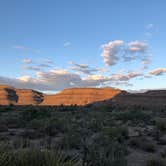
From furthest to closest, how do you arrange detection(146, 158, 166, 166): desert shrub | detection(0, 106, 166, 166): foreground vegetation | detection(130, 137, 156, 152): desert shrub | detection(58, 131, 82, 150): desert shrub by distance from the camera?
detection(130, 137, 156, 152): desert shrub, detection(58, 131, 82, 150): desert shrub, detection(146, 158, 166, 166): desert shrub, detection(0, 106, 166, 166): foreground vegetation

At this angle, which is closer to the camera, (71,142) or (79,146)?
(79,146)

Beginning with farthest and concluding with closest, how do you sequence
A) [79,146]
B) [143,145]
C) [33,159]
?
[143,145]
[79,146]
[33,159]

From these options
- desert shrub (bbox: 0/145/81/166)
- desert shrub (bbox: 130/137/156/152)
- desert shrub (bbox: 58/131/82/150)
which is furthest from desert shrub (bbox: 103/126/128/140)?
desert shrub (bbox: 0/145/81/166)

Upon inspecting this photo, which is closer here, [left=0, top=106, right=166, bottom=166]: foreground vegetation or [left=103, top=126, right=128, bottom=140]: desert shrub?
[left=0, top=106, right=166, bottom=166]: foreground vegetation

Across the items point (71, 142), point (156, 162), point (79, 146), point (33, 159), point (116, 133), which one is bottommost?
point (156, 162)

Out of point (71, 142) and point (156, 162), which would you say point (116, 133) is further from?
point (156, 162)

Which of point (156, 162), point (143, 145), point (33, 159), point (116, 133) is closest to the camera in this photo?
point (33, 159)

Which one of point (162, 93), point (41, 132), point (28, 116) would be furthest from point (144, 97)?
point (41, 132)

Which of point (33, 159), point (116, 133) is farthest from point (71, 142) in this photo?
point (33, 159)

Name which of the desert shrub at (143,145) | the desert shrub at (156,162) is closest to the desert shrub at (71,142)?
the desert shrub at (143,145)

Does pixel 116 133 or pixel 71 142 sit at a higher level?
pixel 116 133

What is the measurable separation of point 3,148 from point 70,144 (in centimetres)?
852

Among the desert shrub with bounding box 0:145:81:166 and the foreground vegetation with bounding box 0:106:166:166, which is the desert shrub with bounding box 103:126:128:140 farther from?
the desert shrub with bounding box 0:145:81:166

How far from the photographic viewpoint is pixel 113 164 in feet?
27.5
